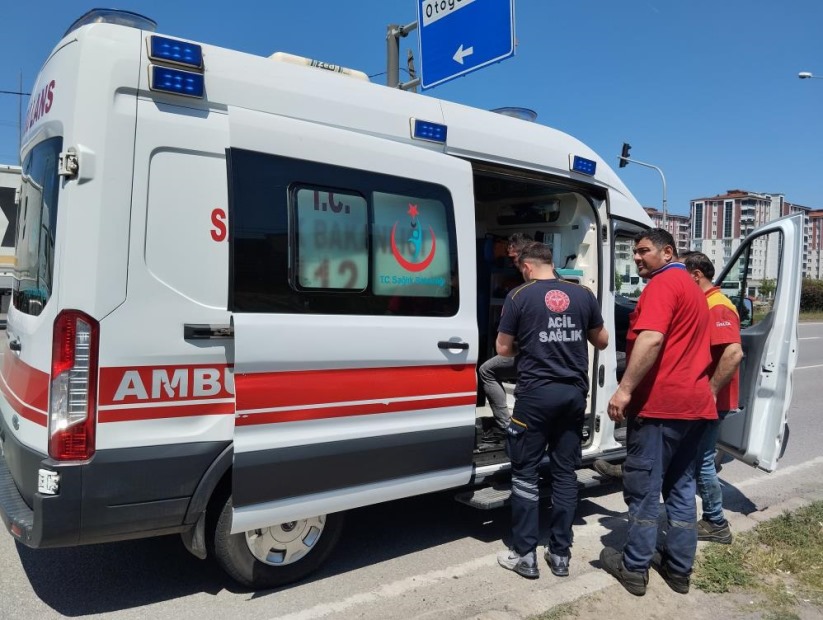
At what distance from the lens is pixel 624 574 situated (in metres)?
3.61

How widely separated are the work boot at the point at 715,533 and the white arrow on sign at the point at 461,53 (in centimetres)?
484

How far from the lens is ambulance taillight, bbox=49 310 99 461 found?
9.02ft

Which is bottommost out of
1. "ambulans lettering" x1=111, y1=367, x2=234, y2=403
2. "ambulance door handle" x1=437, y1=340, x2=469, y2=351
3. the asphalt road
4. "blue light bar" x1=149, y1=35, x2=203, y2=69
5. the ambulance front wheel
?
the asphalt road

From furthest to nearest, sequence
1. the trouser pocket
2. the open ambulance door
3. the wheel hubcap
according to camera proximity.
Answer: the open ambulance door, the trouser pocket, the wheel hubcap

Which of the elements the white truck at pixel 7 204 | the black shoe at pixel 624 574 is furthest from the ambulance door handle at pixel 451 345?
the white truck at pixel 7 204

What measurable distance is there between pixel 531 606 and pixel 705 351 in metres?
1.64

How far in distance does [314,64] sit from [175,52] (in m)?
0.88

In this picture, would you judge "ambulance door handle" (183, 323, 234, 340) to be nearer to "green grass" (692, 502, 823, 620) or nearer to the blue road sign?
"green grass" (692, 502, 823, 620)

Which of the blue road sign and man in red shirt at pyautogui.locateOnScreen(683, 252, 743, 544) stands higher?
the blue road sign

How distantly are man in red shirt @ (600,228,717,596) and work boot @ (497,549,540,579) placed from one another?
0.44 m

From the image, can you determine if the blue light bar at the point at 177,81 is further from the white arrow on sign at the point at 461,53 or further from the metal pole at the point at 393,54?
the metal pole at the point at 393,54

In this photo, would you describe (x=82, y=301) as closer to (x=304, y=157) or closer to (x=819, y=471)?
(x=304, y=157)

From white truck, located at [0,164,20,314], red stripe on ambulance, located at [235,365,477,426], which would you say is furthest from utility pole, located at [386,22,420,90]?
white truck, located at [0,164,20,314]

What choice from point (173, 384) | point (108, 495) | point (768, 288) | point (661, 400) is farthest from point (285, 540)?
point (768, 288)
